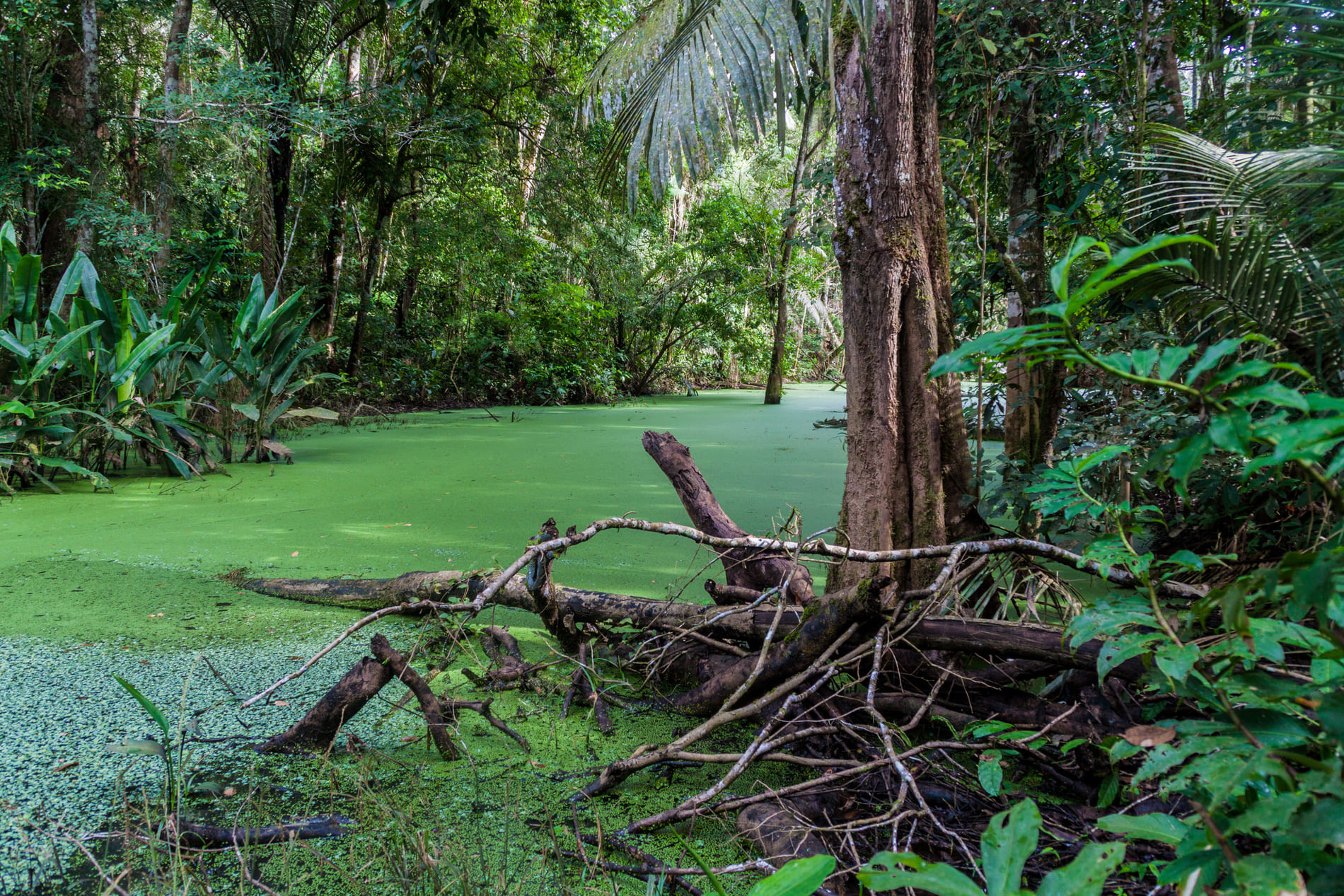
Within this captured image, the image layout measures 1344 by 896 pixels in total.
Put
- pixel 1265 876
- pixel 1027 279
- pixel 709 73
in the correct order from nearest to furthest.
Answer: pixel 1265 876 < pixel 709 73 < pixel 1027 279

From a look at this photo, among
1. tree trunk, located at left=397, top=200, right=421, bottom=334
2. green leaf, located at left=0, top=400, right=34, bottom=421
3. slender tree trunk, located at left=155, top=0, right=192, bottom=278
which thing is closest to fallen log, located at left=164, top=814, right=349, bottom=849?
green leaf, located at left=0, top=400, right=34, bottom=421

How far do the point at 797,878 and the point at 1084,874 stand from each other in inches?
7.3

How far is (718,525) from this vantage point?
2.01 metres

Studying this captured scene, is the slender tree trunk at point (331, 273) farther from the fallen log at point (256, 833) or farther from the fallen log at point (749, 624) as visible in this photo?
the fallen log at point (256, 833)

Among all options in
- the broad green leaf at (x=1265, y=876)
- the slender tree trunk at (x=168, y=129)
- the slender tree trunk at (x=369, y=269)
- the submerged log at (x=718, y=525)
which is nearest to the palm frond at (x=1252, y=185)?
the broad green leaf at (x=1265, y=876)

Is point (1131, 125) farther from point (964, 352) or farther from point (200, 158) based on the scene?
point (200, 158)

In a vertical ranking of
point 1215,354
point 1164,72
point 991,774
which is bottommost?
point 991,774

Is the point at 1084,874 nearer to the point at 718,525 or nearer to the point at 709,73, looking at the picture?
the point at 718,525

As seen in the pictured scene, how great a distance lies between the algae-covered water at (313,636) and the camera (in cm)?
113

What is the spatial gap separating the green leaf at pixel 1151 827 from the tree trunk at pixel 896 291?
3.37 ft

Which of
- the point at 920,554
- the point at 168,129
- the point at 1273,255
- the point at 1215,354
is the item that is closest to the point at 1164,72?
the point at 1273,255

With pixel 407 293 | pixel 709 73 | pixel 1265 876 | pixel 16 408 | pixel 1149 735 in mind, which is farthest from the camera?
pixel 407 293

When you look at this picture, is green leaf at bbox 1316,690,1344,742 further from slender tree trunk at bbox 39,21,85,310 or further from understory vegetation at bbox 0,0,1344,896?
slender tree trunk at bbox 39,21,85,310

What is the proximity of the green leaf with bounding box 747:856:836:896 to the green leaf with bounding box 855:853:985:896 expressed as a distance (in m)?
0.04
